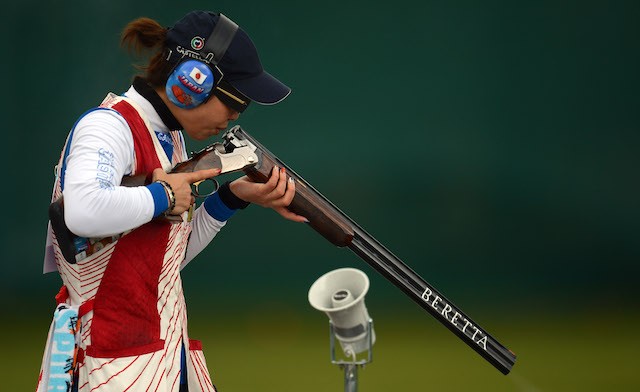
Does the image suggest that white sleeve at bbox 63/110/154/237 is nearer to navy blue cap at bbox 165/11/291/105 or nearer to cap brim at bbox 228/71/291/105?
navy blue cap at bbox 165/11/291/105

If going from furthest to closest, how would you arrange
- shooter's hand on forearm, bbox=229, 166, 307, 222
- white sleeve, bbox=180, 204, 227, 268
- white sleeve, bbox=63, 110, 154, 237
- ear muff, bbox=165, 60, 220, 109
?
white sleeve, bbox=180, 204, 227, 268 < shooter's hand on forearm, bbox=229, 166, 307, 222 < ear muff, bbox=165, 60, 220, 109 < white sleeve, bbox=63, 110, 154, 237

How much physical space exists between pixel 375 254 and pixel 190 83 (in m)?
1.09

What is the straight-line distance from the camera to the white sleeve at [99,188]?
2.74m

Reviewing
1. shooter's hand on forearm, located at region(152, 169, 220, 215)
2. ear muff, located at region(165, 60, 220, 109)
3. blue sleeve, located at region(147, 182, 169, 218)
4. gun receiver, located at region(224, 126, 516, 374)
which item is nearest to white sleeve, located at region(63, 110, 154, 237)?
blue sleeve, located at region(147, 182, 169, 218)

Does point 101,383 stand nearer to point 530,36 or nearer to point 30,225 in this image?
point 30,225

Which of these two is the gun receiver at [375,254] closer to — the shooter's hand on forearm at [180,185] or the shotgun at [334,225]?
the shotgun at [334,225]

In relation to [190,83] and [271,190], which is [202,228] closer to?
[271,190]

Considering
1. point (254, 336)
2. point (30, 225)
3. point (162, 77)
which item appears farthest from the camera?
point (30, 225)

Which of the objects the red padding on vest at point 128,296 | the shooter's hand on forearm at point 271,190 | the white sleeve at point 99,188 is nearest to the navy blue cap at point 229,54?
the shooter's hand on forearm at point 271,190

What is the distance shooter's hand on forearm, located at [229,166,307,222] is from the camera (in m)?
3.42

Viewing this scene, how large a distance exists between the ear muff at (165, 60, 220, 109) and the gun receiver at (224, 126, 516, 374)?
13.5 inches

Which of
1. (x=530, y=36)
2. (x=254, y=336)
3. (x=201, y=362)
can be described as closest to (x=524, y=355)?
(x=254, y=336)

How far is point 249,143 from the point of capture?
11.0ft

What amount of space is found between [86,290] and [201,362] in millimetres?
582
